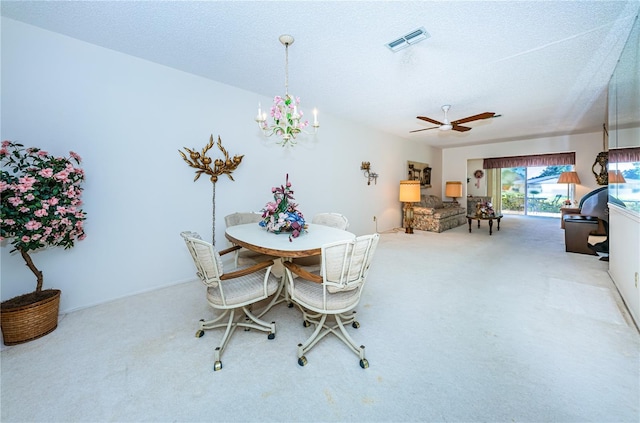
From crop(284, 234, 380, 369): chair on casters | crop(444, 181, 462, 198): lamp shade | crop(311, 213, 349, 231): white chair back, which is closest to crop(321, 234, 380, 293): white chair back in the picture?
crop(284, 234, 380, 369): chair on casters

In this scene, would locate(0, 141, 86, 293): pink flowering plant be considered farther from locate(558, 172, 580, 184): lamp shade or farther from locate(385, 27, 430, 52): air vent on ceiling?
locate(558, 172, 580, 184): lamp shade

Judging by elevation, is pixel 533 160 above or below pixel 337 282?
above

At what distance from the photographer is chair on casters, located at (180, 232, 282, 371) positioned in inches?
64.1

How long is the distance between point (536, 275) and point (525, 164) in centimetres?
568

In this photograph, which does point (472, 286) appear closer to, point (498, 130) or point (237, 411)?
point (237, 411)

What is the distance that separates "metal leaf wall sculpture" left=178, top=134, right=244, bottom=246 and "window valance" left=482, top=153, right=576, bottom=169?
7.88 meters

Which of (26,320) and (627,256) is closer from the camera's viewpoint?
(26,320)

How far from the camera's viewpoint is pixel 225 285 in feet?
6.08

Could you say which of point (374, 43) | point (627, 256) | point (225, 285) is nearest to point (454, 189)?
point (627, 256)

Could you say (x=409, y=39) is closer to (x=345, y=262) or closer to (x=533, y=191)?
(x=345, y=262)

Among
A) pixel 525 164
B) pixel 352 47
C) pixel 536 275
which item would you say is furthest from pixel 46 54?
pixel 525 164

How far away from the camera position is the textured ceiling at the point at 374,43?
1889 mm

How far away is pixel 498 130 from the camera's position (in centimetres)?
584

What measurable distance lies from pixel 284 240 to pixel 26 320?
2.04 metres
